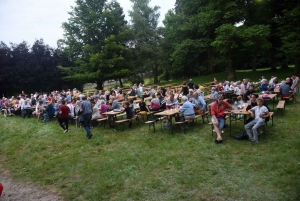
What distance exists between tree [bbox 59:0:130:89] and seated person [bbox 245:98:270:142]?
21.3 meters

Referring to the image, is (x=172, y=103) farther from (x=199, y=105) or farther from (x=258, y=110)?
(x=258, y=110)

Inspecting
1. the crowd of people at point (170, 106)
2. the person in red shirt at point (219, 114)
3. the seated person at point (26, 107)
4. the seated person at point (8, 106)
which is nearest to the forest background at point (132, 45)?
the seated person at point (8, 106)

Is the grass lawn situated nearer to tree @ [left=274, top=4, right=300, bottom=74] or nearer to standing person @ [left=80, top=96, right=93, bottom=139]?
standing person @ [left=80, top=96, right=93, bottom=139]

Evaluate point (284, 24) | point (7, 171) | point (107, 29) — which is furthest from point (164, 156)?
point (107, 29)

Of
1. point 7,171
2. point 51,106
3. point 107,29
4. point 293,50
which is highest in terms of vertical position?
point 107,29

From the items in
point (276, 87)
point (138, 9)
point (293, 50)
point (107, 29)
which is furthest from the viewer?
point (138, 9)

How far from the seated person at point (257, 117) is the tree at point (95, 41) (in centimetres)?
2125

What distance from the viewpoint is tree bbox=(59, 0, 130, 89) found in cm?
2755

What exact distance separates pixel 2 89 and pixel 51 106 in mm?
20506

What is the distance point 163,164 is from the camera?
6.61 meters

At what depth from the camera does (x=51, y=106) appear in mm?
13781

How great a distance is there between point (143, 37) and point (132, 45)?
2136 mm

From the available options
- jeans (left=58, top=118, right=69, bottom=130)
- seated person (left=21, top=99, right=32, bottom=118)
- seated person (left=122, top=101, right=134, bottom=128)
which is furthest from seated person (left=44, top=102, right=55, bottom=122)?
seated person (left=122, top=101, right=134, bottom=128)

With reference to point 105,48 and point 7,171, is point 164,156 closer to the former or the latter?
point 7,171
